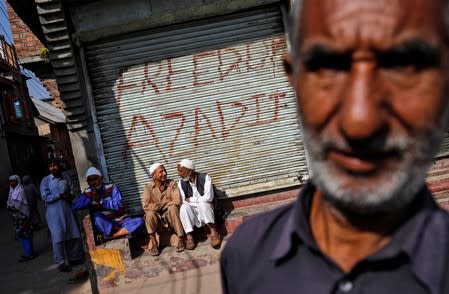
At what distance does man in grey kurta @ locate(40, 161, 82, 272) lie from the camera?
6.06 meters

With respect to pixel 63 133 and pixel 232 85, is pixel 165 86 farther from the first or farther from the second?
pixel 63 133

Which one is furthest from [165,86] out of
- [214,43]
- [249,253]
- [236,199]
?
[249,253]

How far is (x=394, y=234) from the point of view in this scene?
3.09 feet

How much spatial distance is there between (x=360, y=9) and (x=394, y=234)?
1.71 feet

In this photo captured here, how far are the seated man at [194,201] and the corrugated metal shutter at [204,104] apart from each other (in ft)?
1.47

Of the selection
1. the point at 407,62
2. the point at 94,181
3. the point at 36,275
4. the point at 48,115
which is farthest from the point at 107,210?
the point at 48,115

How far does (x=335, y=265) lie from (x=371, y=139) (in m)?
0.34

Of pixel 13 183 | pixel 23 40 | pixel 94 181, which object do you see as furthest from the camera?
pixel 23 40

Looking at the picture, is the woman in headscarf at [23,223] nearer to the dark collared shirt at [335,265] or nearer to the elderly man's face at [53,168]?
the elderly man's face at [53,168]

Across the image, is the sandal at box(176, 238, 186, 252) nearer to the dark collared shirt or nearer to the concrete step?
the concrete step

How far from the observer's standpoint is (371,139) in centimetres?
79

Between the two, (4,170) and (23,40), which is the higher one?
(23,40)

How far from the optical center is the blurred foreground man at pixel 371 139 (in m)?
0.81

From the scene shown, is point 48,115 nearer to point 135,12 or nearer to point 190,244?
point 135,12
